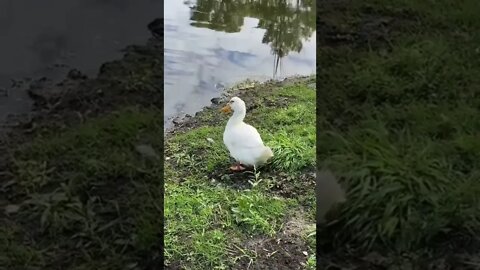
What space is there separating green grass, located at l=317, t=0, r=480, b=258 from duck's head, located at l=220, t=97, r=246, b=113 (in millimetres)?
260

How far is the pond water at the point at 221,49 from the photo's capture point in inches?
66.9

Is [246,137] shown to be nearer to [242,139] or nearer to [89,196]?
[242,139]

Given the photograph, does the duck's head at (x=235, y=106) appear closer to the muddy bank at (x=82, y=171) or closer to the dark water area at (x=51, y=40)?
the muddy bank at (x=82, y=171)

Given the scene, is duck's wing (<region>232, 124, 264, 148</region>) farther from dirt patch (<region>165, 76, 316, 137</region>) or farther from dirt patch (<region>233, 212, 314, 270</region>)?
dirt patch (<region>233, 212, 314, 270</region>)

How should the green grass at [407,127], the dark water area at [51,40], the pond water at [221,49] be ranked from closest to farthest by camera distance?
the pond water at [221,49]
the green grass at [407,127]
the dark water area at [51,40]

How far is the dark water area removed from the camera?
2154mm

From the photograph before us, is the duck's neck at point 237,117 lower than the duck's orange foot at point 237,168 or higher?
higher

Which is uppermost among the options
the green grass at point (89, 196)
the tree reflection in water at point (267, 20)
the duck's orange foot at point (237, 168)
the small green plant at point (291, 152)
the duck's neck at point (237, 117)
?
the tree reflection in water at point (267, 20)

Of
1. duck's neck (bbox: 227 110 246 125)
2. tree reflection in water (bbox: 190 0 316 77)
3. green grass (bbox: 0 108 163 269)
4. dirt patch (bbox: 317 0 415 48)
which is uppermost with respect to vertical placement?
tree reflection in water (bbox: 190 0 316 77)

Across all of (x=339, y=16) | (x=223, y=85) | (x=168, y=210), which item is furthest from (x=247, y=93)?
(x=339, y=16)

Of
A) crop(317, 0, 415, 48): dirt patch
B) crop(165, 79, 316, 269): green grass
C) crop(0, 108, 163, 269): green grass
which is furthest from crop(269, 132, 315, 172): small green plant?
crop(317, 0, 415, 48): dirt patch

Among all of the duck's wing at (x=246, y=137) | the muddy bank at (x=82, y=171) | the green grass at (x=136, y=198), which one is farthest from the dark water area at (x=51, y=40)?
the duck's wing at (x=246, y=137)

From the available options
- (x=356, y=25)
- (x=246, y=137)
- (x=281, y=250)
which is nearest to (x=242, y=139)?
(x=246, y=137)

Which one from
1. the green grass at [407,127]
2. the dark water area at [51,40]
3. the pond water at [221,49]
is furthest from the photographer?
the dark water area at [51,40]
